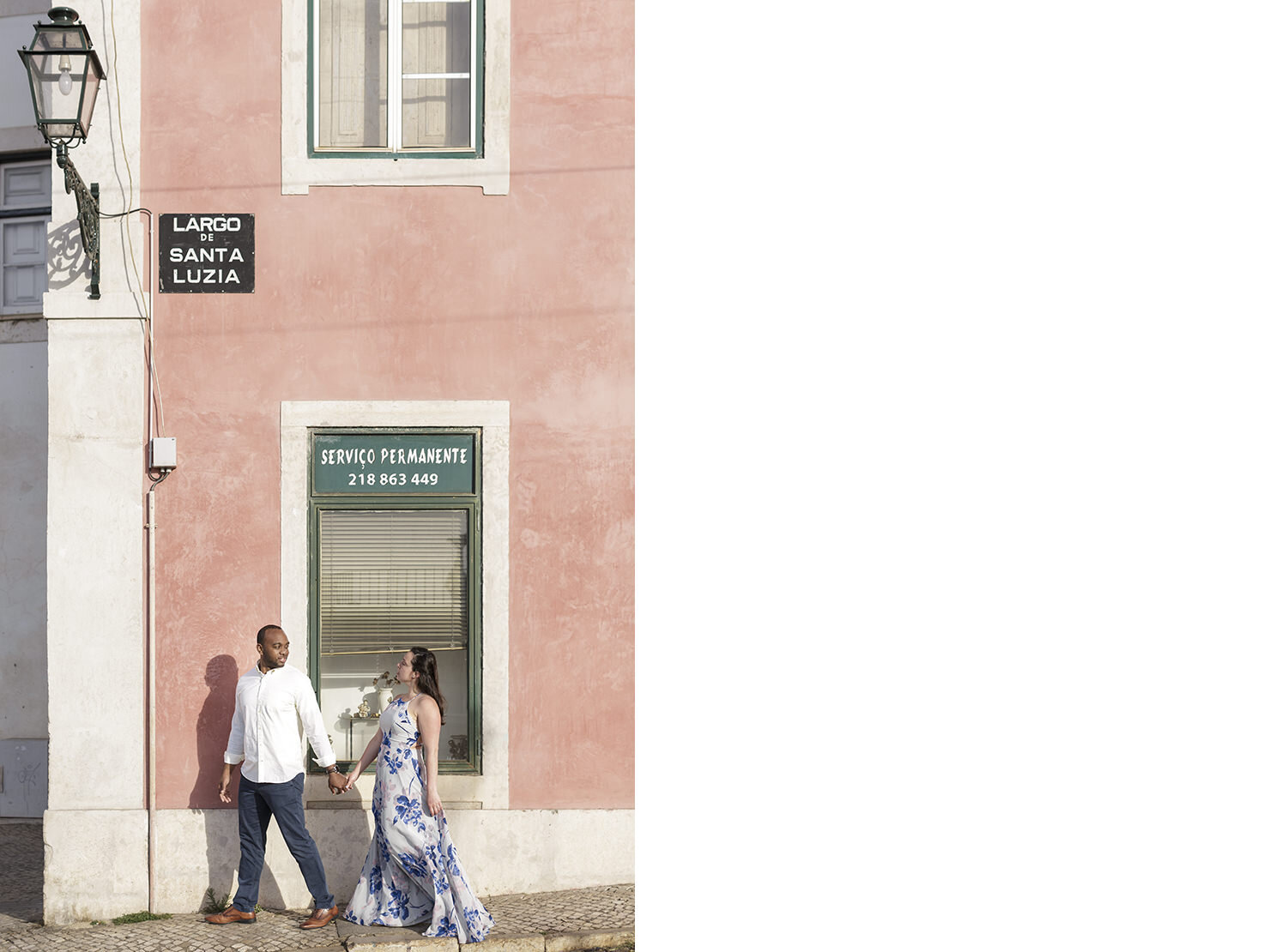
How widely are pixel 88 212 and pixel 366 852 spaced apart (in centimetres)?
430

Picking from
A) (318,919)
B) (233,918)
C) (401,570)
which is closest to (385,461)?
(401,570)

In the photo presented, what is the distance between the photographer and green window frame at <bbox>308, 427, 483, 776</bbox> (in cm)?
790

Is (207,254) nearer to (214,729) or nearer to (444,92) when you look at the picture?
(444,92)

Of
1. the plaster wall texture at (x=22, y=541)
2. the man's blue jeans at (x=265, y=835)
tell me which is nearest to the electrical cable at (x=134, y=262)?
the man's blue jeans at (x=265, y=835)

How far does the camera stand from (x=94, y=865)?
25.0 feet

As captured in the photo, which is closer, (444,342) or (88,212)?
(88,212)

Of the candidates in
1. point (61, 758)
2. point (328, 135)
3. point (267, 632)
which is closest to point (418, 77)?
point (328, 135)

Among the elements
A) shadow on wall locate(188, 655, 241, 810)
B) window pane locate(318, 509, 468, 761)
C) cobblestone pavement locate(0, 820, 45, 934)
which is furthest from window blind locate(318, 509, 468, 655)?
cobblestone pavement locate(0, 820, 45, 934)

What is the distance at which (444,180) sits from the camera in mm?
7914

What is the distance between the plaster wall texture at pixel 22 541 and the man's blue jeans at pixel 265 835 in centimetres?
409

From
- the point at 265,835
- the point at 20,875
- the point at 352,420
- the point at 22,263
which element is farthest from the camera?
the point at 22,263

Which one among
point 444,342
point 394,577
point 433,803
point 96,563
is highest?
point 444,342

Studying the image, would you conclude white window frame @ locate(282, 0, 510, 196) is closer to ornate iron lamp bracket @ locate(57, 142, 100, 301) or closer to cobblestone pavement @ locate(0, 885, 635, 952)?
ornate iron lamp bracket @ locate(57, 142, 100, 301)

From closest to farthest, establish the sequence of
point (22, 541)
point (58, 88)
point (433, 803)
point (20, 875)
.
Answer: point (433, 803), point (58, 88), point (20, 875), point (22, 541)
